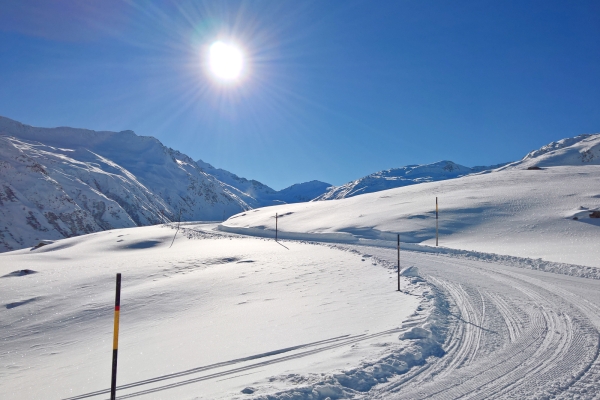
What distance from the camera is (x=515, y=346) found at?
262 inches

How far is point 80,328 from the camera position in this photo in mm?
12250

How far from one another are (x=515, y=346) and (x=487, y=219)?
101 ft

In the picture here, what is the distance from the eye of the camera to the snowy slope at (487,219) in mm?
25047

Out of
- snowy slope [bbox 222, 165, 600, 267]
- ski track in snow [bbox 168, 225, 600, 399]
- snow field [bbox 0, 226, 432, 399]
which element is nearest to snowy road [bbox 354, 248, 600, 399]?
ski track in snow [bbox 168, 225, 600, 399]

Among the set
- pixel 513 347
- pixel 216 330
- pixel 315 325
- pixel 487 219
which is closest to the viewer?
pixel 513 347

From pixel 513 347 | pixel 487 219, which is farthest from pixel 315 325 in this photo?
pixel 487 219

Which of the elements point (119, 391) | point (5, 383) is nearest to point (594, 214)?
point (119, 391)

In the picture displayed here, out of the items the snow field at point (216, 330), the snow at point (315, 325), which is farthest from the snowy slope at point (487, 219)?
the snow field at point (216, 330)

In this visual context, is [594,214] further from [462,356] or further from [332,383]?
[332,383]

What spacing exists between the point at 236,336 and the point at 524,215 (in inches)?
1328

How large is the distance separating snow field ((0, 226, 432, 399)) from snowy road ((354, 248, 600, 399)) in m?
0.57

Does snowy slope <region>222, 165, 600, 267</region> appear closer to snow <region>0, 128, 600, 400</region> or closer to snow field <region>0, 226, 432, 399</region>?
snow <region>0, 128, 600, 400</region>

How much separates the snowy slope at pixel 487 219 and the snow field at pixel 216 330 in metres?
12.2

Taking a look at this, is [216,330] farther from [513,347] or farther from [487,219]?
[487,219]
